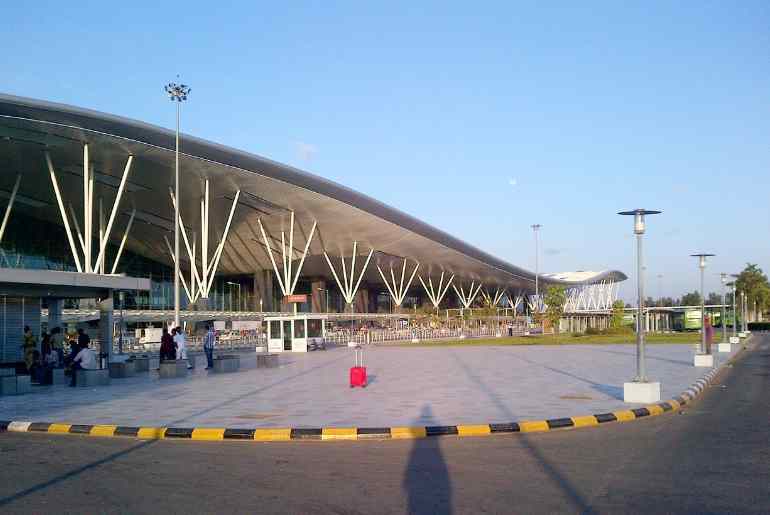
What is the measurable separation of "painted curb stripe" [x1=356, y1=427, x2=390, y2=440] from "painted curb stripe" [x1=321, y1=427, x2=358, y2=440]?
0.08 m

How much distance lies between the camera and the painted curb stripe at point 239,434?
39.6 feet

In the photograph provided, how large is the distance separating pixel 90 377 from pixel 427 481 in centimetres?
1619

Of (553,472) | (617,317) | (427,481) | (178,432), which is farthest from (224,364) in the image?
(617,317)

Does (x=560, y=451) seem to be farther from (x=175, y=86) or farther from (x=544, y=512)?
(x=175, y=86)

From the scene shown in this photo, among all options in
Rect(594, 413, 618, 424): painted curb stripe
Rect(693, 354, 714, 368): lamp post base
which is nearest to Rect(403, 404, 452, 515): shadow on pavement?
Rect(594, 413, 618, 424): painted curb stripe

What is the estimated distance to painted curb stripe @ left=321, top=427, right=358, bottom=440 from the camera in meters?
11.9

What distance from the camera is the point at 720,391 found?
63.3 ft

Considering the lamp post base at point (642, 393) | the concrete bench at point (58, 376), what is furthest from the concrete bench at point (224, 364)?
the lamp post base at point (642, 393)

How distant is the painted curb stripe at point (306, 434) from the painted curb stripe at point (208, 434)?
115 centimetres

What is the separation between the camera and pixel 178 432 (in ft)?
40.7

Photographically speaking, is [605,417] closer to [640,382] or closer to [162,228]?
[640,382]

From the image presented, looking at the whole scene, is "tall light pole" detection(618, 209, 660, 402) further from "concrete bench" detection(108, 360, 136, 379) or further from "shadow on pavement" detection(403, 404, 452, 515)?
"concrete bench" detection(108, 360, 136, 379)

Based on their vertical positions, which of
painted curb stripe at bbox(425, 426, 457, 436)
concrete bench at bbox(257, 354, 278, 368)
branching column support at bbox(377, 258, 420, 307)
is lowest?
concrete bench at bbox(257, 354, 278, 368)

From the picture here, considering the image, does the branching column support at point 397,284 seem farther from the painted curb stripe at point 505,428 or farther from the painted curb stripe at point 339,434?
the painted curb stripe at point 339,434
